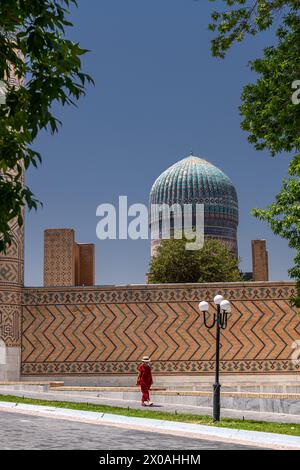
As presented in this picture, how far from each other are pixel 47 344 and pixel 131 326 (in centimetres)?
258

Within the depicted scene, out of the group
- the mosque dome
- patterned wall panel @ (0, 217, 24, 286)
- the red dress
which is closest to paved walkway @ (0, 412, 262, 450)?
the red dress

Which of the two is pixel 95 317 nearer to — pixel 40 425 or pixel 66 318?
pixel 66 318

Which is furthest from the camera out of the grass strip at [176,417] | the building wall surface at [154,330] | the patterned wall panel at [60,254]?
the patterned wall panel at [60,254]

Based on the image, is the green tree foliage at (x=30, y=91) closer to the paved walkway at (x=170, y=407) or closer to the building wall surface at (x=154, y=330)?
the paved walkway at (x=170, y=407)

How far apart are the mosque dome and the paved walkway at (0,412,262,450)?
4113cm

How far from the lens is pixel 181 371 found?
21969 millimetres

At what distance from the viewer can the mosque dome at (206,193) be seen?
5400 cm

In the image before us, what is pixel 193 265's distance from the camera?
35875 mm

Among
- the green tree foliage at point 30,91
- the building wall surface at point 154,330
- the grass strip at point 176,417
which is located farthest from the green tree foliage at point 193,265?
the green tree foliage at point 30,91

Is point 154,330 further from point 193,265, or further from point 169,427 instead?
point 193,265

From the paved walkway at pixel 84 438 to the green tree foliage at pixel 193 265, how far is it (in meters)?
22.8

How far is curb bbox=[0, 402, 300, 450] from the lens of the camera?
1073cm

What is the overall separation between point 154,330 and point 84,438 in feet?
37.8
